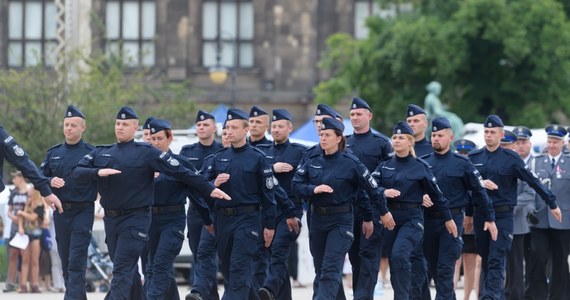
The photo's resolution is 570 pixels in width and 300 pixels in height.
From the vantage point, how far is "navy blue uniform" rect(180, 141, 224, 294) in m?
18.7

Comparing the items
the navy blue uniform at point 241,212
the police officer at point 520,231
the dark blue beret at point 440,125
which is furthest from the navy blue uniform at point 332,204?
the police officer at point 520,231

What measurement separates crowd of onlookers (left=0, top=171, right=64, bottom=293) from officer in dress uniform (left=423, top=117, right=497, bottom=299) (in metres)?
7.87

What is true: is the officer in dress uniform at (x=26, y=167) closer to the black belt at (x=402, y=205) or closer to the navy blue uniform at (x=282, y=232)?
the navy blue uniform at (x=282, y=232)

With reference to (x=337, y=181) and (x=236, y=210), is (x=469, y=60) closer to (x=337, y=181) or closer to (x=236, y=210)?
Answer: (x=337, y=181)

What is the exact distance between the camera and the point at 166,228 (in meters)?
18.0

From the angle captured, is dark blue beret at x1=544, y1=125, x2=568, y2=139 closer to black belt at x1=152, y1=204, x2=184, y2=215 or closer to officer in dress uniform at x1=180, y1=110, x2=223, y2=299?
officer in dress uniform at x1=180, y1=110, x2=223, y2=299

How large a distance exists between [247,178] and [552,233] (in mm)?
4882

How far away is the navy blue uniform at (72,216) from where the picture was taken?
1747 cm

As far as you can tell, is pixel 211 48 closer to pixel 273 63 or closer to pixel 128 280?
pixel 273 63

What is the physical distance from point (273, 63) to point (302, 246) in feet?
91.6

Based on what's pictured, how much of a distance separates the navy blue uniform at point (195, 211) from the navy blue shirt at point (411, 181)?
2.07 meters

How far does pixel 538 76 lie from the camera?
143 feet

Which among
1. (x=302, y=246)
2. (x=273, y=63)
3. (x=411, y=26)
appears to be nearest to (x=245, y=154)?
(x=302, y=246)

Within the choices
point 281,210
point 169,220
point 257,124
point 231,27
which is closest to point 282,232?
point 281,210
